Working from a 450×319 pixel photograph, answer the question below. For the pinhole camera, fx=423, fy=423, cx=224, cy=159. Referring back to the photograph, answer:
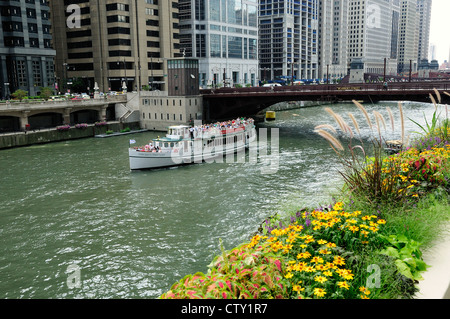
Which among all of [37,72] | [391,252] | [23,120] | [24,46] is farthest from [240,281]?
[37,72]

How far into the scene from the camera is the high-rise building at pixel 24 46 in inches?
3472

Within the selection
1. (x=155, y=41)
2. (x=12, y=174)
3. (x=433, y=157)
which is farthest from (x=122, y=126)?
(x=433, y=157)

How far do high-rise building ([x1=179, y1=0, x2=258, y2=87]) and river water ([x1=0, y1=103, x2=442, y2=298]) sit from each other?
82.4 m

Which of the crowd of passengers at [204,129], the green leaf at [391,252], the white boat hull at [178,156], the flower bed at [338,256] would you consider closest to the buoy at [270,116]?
the crowd of passengers at [204,129]

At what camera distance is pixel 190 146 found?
4522cm

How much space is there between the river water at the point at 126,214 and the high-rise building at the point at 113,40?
2463 inches

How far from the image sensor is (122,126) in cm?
7050

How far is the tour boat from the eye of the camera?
42.2 metres

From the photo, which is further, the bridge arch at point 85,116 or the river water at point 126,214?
the bridge arch at point 85,116

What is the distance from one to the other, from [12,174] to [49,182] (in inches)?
222

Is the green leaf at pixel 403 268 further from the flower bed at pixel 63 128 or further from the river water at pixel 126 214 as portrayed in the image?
the flower bed at pixel 63 128

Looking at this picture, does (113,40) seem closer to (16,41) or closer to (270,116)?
(16,41)

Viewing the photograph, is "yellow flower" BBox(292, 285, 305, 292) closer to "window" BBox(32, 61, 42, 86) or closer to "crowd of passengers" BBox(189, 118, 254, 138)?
"crowd of passengers" BBox(189, 118, 254, 138)

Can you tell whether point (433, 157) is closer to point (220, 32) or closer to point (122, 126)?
point (122, 126)
